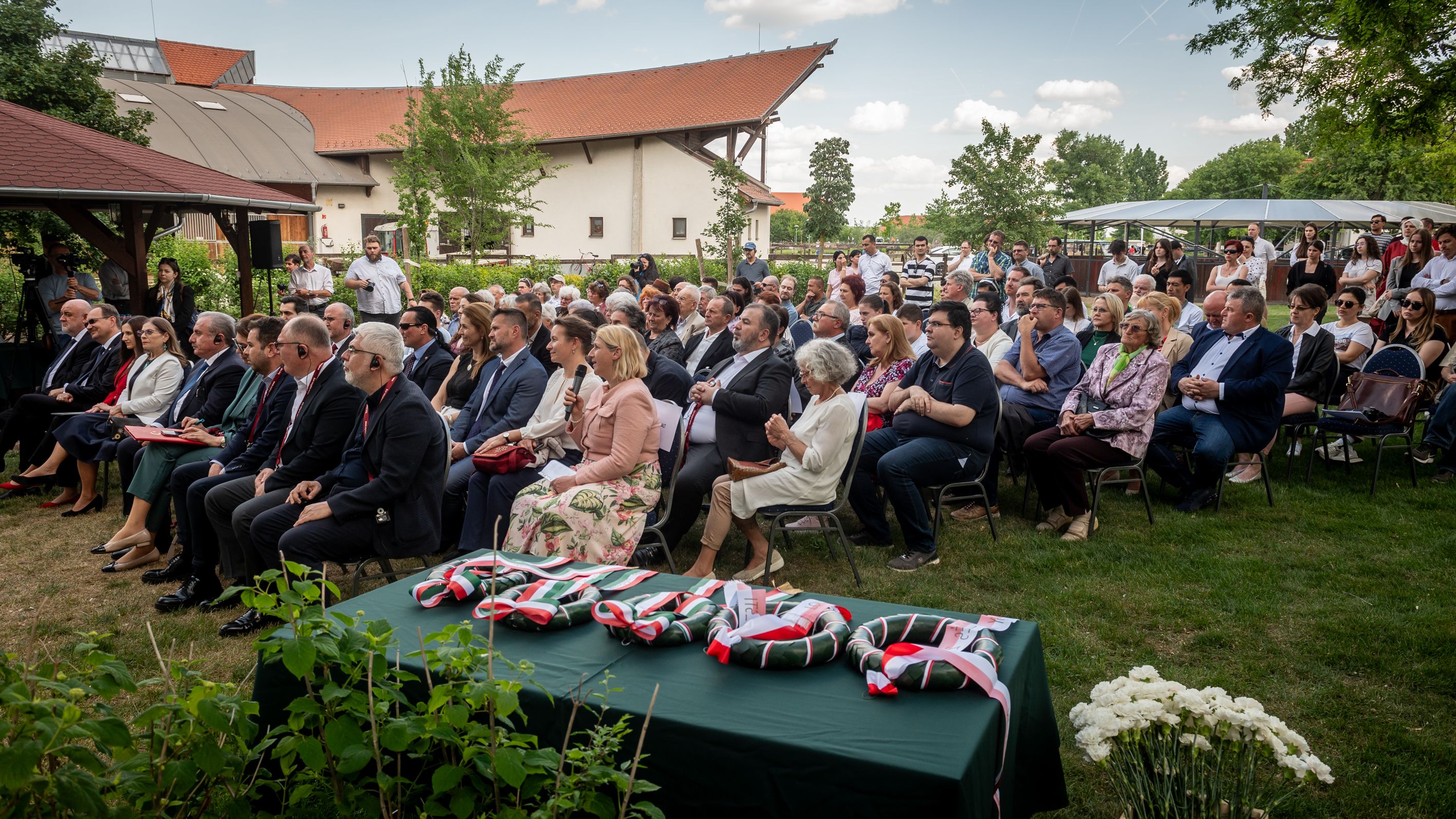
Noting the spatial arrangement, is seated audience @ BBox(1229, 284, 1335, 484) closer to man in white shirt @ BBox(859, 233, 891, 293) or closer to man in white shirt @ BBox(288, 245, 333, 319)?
man in white shirt @ BBox(859, 233, 891, 293)

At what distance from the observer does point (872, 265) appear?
543 inches

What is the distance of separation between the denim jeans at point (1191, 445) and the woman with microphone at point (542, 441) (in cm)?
390

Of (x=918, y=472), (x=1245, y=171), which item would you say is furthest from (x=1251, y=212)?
(x=1245, y=171)

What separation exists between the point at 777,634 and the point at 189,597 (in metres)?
4.11

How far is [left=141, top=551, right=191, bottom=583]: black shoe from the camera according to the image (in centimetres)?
539

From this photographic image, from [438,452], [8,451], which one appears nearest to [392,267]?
[8,451]

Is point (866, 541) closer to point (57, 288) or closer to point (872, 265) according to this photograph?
point (872, 265)

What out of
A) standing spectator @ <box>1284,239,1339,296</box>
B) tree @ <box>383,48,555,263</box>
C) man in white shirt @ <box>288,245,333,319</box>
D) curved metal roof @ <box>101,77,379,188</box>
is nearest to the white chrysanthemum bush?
standing spectator @ <box>1284,239,1339,296</box>

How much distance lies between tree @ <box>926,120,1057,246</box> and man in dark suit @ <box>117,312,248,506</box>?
83.9 ft

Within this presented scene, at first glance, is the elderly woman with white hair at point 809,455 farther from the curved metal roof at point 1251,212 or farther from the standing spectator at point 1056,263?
the curved metal roof at point 1251,212

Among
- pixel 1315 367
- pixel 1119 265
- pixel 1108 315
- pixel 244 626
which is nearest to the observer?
pixel 244 626

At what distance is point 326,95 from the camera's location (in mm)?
36031

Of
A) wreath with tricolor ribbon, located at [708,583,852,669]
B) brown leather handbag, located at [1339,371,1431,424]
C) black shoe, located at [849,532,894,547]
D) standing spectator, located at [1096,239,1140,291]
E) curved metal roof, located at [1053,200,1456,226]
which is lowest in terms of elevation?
black shoe, located at [849,532,894,547]

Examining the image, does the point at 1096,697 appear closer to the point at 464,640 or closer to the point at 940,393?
the point at 464,640
